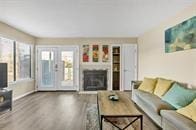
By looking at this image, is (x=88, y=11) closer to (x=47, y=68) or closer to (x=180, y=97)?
(x=180, y=97)

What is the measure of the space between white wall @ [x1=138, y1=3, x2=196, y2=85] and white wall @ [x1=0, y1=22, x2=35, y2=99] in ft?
15.3

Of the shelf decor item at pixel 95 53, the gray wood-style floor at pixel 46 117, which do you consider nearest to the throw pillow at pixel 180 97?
the gray wood-style floor at pixel 46 117


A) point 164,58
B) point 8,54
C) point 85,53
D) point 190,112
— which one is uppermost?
point 85,53

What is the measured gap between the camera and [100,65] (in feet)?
30.7

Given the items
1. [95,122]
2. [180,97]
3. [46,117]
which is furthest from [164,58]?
[46,117]

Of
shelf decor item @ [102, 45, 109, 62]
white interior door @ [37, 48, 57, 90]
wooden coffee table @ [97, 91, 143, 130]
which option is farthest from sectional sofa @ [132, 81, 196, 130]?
white interior door @ [37, 48, 57, 90]

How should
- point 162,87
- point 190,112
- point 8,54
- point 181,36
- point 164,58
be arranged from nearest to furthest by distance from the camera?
point 190,112 < point 181,36 < point 162,87 < point 164,58 < point 8,54

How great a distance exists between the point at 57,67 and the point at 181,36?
597 centimetres

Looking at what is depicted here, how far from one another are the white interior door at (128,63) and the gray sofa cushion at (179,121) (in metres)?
5.92

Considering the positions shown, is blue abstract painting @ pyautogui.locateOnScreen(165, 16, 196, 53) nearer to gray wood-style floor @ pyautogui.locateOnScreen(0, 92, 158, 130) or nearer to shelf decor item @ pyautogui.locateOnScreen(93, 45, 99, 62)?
gray wood-style floor @ pyautogui.locateOnScreen(0, 92, 158, 130)

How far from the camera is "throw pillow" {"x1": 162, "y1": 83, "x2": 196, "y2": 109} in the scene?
12.3 feet

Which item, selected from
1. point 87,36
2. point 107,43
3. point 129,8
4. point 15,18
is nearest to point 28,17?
point 15,18

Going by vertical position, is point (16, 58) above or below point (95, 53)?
below

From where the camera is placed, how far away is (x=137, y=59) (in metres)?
9.35
